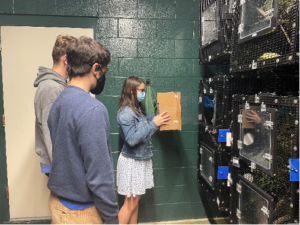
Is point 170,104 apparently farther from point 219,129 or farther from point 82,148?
point 82,148

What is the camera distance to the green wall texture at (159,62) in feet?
7.42

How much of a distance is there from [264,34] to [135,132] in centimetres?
119

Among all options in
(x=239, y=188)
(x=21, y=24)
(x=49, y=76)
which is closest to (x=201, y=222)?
(x=239, y=188)

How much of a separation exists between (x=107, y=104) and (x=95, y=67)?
1287 mm

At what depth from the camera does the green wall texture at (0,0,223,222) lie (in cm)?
226

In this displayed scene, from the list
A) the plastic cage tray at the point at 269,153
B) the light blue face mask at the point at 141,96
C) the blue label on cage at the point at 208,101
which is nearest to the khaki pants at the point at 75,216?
the plastic cage tray at the point at 269,153

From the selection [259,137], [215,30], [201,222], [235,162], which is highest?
[215,30]

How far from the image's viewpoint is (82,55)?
1.07m

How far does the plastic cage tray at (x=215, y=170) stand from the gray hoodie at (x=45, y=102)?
1.28 meters

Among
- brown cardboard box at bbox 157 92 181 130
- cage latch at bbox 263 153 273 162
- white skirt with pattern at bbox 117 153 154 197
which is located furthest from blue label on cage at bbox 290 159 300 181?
white skirt with pattern at bbox 117 153 154 197

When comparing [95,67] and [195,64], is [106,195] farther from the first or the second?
[195,64]

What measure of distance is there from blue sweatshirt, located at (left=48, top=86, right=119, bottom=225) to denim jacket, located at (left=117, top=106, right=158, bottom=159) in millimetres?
833

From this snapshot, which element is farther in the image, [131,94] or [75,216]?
[131,94]

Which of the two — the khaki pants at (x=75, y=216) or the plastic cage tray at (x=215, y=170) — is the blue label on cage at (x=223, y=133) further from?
the khaki pants at (x=75, y=216)
